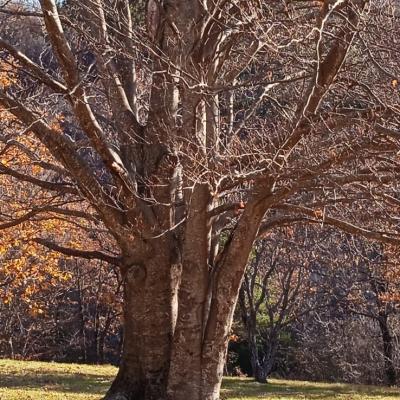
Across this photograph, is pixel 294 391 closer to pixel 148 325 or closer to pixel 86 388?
pixel 86 388

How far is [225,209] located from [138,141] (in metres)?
1.83

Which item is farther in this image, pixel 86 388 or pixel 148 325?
pixel 86 388

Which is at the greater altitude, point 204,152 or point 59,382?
point 204,152

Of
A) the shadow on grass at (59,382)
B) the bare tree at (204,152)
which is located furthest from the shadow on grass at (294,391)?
the bare tree at (204,152)

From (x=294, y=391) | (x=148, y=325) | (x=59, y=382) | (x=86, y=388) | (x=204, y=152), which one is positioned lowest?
(x=294, y=391)

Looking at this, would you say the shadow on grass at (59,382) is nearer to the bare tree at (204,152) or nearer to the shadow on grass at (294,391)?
the shadow on grass at (294,391)

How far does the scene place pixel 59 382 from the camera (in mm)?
15484

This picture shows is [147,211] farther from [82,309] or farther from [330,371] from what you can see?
[82,309]

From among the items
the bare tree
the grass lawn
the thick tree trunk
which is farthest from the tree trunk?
the thick tree trunk

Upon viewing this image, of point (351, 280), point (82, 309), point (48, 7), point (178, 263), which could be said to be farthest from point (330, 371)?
point (48, 7)

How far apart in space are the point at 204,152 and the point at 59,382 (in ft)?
30.3

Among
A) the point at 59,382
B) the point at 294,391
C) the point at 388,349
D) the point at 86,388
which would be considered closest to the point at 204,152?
the point at 86,388

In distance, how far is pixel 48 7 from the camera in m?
8.08

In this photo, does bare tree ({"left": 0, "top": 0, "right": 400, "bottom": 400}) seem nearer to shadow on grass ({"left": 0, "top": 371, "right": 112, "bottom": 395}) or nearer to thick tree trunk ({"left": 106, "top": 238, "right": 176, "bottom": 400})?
thick tree trunk ({"left": 106, "top": 238, "right": 176, "bottom": 400})
